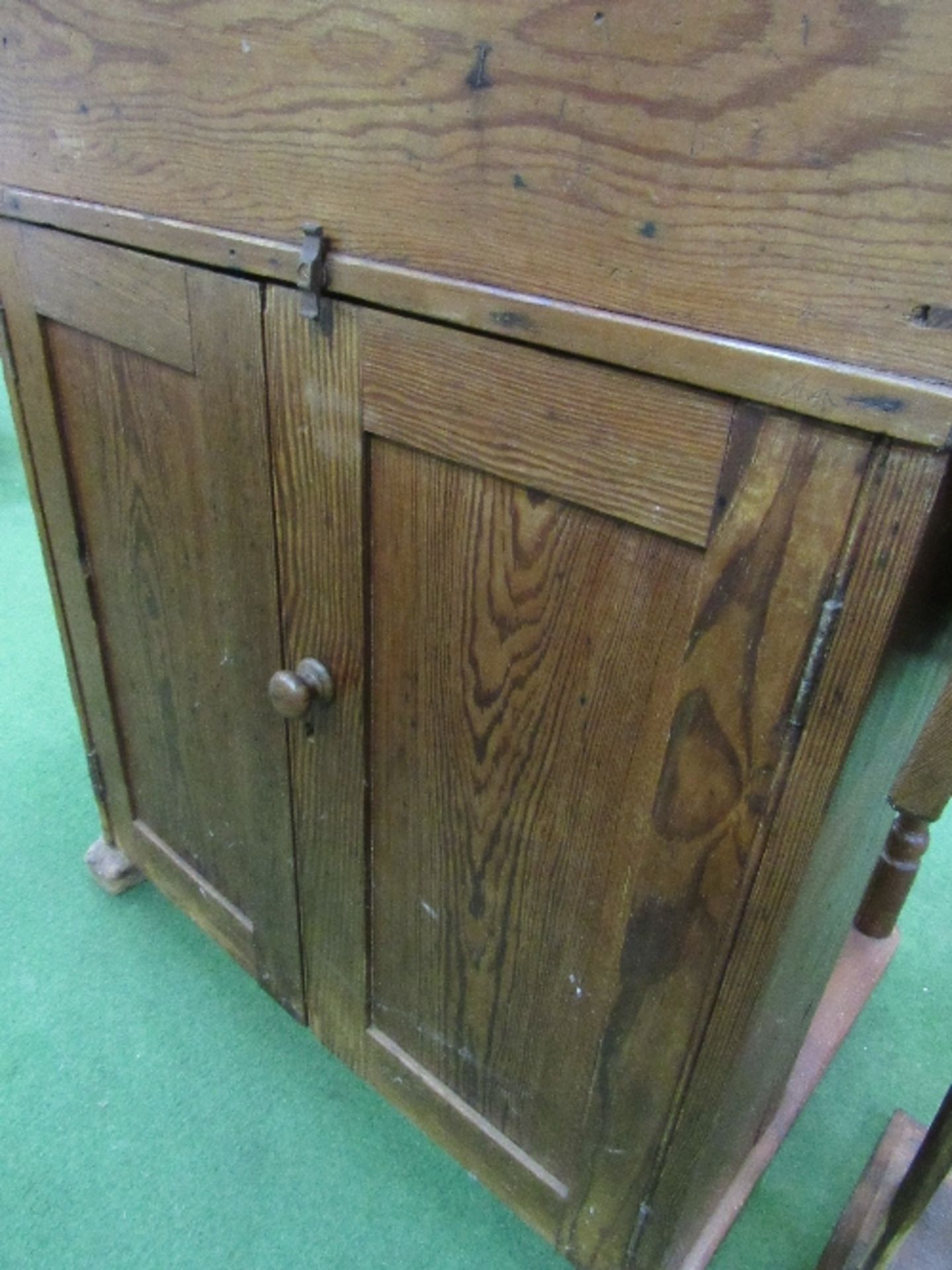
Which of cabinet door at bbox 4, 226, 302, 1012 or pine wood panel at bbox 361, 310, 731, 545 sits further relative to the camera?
cabinet door at bbox 4, 226, 302, 1012

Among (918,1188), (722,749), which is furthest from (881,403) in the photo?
(918,1188)

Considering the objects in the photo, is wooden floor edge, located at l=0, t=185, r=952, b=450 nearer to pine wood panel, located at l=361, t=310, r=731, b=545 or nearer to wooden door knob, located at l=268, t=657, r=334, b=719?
pine wood panel, located at l=361, t=310, r=731, b=545

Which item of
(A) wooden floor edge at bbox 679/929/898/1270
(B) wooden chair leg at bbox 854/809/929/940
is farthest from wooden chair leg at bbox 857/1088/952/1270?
(B) wooden chair leg at bbox 854/809/929/940

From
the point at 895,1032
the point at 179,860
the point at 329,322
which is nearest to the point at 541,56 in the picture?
the point at 329,322

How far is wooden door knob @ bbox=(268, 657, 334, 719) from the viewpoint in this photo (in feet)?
2.86

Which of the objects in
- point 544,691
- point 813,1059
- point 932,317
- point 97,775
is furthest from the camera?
point 97,775

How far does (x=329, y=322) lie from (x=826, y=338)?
38 cm

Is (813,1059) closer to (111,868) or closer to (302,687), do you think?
(302,687)

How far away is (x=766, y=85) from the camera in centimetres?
43

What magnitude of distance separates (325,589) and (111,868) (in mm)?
944

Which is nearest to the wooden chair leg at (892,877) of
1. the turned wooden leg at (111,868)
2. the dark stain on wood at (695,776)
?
the dark stain on wood at (695,776)

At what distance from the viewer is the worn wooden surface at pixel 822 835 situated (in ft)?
1.61

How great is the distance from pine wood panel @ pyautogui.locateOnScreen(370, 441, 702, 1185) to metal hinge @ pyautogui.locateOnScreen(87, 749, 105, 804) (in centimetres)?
63

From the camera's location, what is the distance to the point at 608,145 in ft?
1.62
